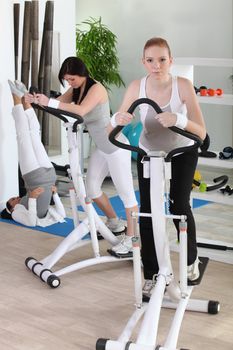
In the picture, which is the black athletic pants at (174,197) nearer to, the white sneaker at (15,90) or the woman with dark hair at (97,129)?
the woman with dark hair at (97,129)

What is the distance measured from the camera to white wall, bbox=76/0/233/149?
25.4ft

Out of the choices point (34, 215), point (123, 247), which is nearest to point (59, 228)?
point (34, 215)

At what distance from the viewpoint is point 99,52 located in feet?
27.4

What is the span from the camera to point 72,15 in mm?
7027

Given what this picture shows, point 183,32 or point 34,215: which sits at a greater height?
point 183,32

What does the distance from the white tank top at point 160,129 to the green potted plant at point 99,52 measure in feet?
16.3

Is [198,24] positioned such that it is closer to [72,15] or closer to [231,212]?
[72,15]

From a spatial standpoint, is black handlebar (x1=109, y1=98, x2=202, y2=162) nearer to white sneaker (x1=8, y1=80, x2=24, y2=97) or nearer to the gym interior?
the gym interior

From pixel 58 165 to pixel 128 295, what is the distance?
2.99m

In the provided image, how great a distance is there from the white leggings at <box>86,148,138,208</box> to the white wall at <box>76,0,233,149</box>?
362cm

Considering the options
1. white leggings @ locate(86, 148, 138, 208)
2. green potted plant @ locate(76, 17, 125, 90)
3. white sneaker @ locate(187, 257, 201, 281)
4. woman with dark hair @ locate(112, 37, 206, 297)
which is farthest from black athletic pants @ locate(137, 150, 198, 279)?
green potted plant @ locate(76, 17, 125, 90)

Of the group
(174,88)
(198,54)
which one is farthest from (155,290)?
(198,54)

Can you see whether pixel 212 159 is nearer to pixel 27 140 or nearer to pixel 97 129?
pixel 97 129

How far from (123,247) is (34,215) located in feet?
4.18
